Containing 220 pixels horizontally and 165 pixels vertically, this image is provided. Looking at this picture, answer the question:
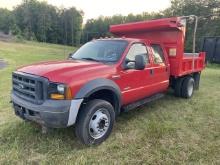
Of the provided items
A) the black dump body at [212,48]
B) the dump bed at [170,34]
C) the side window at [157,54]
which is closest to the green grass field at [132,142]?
the side window at [157,54]

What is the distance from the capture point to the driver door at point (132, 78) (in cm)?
498

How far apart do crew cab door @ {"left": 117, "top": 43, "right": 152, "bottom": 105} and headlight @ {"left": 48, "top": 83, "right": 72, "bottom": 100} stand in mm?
1264

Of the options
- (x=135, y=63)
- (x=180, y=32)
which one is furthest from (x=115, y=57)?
(x=180, y=32)

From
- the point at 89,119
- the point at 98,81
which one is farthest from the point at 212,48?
the point at 89,119

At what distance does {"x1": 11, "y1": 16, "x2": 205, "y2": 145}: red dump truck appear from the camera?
154 inches

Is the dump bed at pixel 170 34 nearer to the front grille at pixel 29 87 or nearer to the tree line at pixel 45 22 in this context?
the front grille at pixel 29 87

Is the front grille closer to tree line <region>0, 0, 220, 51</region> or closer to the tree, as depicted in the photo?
tree line <region>0, 0, 220, 51</region>

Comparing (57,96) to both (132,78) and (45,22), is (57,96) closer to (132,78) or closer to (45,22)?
(132,78)

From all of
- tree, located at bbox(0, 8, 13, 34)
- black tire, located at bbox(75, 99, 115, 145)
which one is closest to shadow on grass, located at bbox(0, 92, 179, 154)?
black tire, located at bbox(75, 99, 115, 145)

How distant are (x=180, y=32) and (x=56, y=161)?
15.6 feet

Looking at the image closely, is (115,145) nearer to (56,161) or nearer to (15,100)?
(56,161)

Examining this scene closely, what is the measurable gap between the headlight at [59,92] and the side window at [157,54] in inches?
110

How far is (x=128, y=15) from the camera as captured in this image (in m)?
74.8

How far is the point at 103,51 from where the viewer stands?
212 inches
